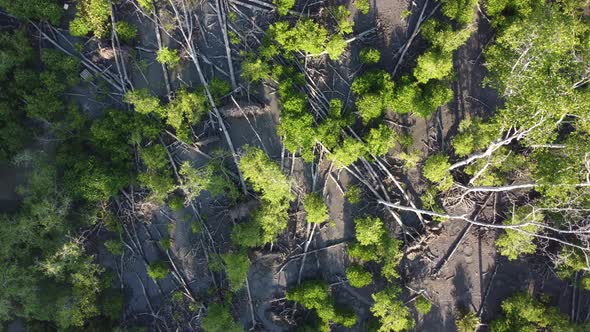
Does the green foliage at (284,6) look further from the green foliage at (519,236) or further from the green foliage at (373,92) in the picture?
the green foliage at (519,236)

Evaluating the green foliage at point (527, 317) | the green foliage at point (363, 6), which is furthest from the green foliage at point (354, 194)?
the green foliage at point (527, 317)

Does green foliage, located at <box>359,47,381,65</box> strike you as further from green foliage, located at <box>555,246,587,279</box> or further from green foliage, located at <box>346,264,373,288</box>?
green foliage, located at <box>555,246,587,279</box>

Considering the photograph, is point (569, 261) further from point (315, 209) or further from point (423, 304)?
point (315, 209)

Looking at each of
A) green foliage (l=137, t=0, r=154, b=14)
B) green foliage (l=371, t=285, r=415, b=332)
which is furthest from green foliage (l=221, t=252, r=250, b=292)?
green foliage (l=137, t=0, r=154, b=14)

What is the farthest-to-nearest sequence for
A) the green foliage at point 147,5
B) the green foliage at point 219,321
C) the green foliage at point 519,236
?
the green foliage at point 147,5
the green foliage at point 219,321
the green foliage at point 519,236

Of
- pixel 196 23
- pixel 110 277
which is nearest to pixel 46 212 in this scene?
pixel 110 277

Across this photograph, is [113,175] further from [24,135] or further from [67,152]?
[24,135]
